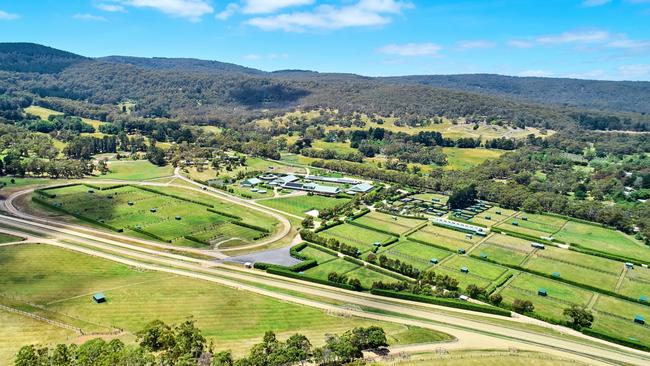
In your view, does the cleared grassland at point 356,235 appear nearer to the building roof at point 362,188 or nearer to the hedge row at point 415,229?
the hedge row at point 415,229

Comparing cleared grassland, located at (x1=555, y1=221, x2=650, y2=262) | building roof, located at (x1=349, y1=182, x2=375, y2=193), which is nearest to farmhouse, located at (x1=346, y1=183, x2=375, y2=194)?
building roof, located at (x1=349, y1=182, x2=375, y2=193)

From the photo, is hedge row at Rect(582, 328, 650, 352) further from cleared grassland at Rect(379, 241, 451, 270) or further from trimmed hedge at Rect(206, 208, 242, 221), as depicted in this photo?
trimmed hedge at Rect(206, 208, 242, 221)

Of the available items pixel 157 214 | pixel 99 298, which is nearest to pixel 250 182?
pixel 157 214

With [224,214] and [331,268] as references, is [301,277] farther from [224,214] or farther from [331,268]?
[224,214]

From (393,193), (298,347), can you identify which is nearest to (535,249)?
(393,193)

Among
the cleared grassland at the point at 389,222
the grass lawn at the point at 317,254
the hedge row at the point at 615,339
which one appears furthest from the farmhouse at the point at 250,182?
the hedge row at the point at 615,339

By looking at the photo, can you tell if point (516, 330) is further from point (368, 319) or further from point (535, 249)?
point (535, 249)
